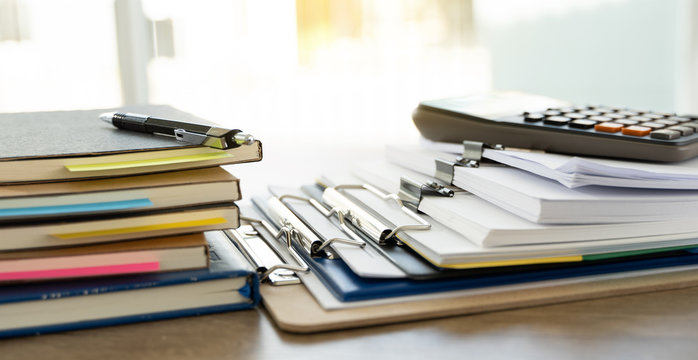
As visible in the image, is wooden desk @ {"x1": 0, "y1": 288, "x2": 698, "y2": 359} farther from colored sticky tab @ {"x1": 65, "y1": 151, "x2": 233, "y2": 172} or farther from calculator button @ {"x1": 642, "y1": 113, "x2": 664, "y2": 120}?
calculator button @ {"x1": 642, "y1": 113, "x2": 664, "y2": 120}

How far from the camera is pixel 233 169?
4.48ft

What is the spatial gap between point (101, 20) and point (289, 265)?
4.63 ft

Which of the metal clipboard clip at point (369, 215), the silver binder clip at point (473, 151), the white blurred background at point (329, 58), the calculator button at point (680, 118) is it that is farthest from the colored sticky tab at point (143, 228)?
the white blurred background at point (329, 58)

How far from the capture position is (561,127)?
611mm

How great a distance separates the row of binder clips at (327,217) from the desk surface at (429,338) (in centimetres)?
8

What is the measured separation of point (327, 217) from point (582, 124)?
244 millimetres

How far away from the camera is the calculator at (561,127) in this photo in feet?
1.89

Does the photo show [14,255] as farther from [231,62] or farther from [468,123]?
[231,62]

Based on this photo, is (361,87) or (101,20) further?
(361,87)

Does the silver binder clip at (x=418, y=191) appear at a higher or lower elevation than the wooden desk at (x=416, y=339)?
higher

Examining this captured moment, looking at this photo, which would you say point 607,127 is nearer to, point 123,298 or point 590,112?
point 590,112

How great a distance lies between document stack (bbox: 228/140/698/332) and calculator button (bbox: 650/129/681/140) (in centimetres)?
4

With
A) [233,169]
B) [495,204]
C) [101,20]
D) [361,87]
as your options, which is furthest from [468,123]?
[361,87]

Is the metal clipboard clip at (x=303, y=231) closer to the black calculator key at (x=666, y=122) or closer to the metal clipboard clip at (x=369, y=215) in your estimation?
the metal clipboard clip at (x=369, y=215)
